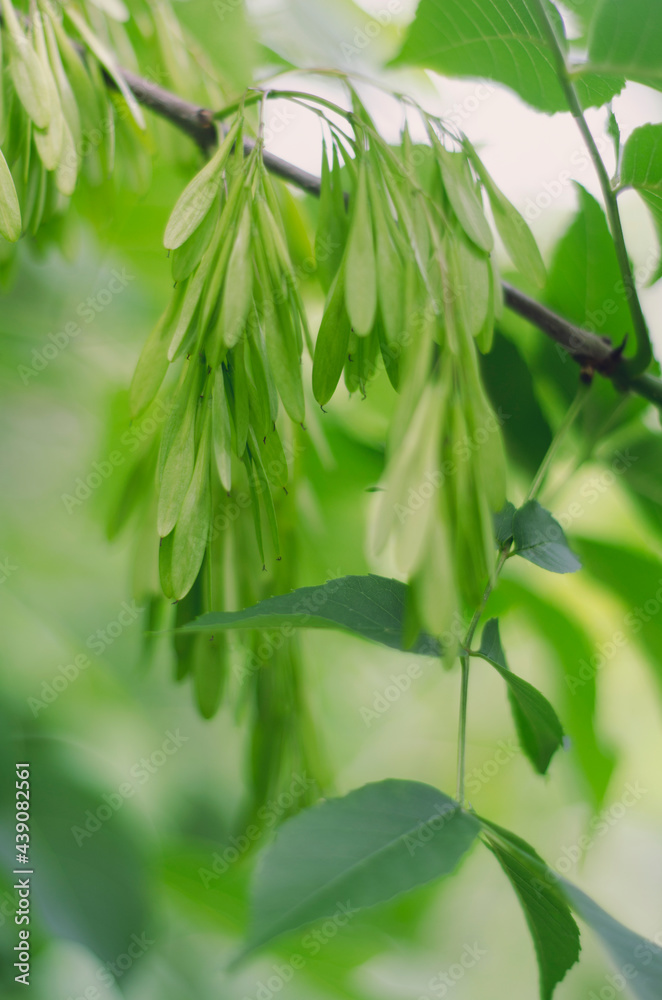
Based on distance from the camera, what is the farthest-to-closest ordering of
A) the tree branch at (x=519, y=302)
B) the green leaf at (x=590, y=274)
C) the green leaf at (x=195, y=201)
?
1. the green leaf at (x=590, y=274)
2. the tree branch at (x=519, y=302)
3. the green leaf at (x=195, y=201)

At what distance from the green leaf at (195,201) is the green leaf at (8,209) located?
0.08m

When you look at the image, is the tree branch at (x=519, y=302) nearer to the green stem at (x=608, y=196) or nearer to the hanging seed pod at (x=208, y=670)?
the green stem at (x=608, y=196)

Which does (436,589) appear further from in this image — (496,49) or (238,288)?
(496,49)

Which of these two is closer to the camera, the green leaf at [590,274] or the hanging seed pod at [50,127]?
the hanging seed pod at [50,127]

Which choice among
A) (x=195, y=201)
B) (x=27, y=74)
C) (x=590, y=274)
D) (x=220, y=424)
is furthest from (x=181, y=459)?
(x=590, y=274)

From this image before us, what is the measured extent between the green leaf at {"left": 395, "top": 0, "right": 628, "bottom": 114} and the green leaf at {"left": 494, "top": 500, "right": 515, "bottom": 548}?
259 mm

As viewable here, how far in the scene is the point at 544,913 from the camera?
0.31m

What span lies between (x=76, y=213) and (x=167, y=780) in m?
0.73

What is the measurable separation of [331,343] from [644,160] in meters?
0.24

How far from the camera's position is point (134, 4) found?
630 millimetres

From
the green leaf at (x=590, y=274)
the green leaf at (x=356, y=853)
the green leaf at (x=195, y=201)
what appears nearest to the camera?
the green leaf at (x=356, y=853)

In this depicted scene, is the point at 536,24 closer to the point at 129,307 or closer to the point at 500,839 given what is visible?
the point at 500,839

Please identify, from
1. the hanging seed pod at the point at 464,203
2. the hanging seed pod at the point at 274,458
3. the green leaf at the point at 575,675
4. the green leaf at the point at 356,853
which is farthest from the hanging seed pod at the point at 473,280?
the green leaf at the point at 575,675

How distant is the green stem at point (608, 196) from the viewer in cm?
39
